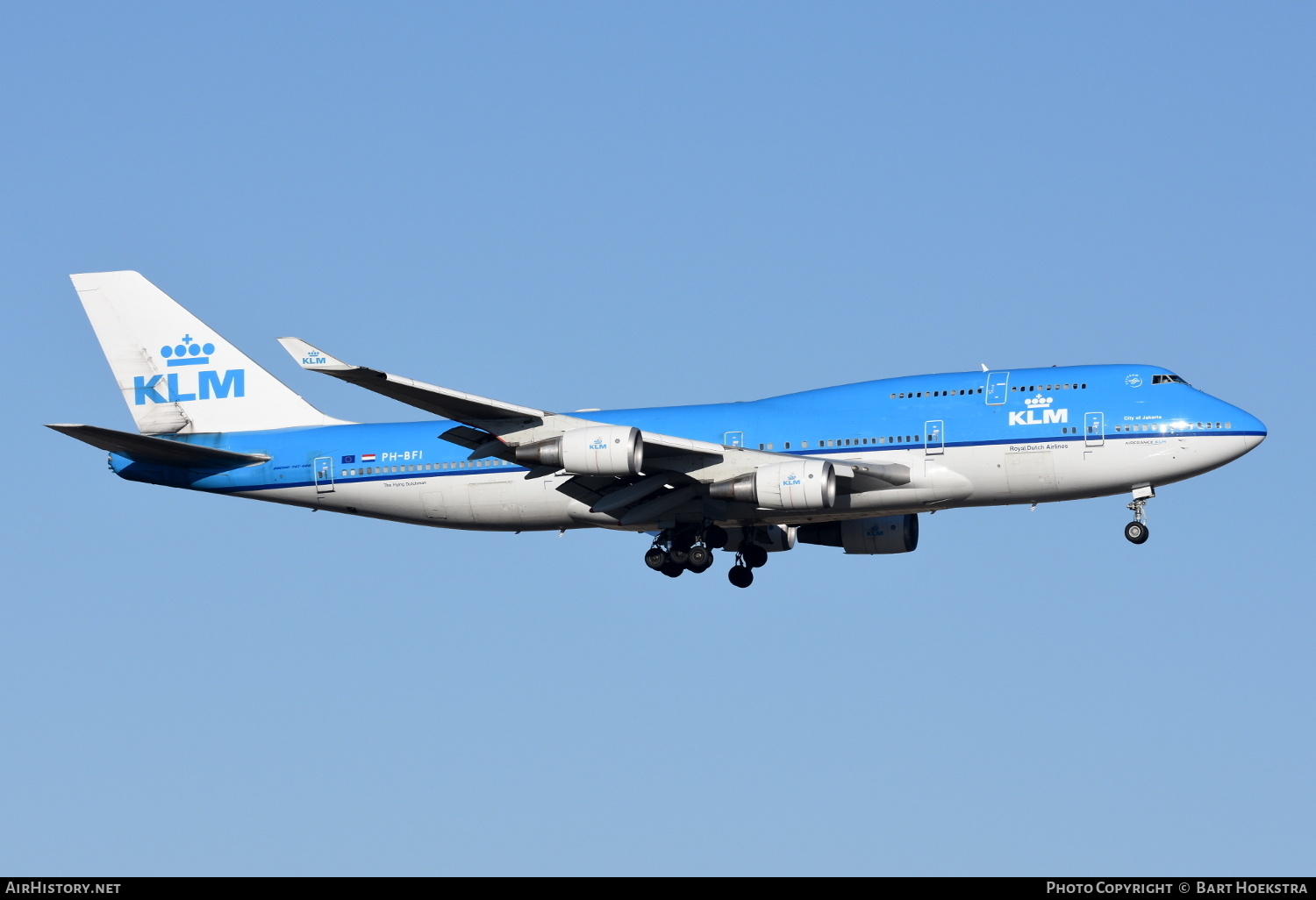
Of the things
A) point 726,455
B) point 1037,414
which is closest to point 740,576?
point 726,455

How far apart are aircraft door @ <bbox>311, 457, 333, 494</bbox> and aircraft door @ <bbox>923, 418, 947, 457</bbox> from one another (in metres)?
17.2

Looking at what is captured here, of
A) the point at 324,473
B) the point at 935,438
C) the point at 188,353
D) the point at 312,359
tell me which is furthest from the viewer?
the point at 188,353

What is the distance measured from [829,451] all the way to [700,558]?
4916 millimetres

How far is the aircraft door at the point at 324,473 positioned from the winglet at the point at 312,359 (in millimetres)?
8027

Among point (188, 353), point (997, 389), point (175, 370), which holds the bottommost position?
point (997, 389)

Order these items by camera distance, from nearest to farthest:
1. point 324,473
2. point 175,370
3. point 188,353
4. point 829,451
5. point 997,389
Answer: point 997,389
point 829,451
point 324,473
point 175,370
point 188,353

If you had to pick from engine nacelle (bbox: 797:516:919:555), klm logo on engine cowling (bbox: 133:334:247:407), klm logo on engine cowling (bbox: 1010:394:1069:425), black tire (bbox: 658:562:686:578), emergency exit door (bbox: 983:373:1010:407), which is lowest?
black tire (bbox: 658:562:686:578)

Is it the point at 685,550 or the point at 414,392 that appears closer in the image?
the point at 414,392

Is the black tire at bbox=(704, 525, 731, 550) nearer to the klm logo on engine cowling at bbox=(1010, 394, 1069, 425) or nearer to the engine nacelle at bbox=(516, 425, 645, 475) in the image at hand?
the engine nacelle at bbox=(516, 425, 645, 475)

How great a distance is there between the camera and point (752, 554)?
50812mm

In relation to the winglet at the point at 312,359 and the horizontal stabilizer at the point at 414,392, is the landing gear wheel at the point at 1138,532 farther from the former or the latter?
the winglet at the point at 312,359

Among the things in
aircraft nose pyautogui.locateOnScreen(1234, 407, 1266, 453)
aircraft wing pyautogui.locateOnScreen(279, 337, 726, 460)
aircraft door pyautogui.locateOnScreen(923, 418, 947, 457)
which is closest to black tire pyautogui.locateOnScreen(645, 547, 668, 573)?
aircraft wing pyautogui.locateOnScreen(279, 337, 726, 460)

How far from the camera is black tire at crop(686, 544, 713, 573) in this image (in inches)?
1875

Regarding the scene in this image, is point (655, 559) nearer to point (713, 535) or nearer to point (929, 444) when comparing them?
point (713, 535)
